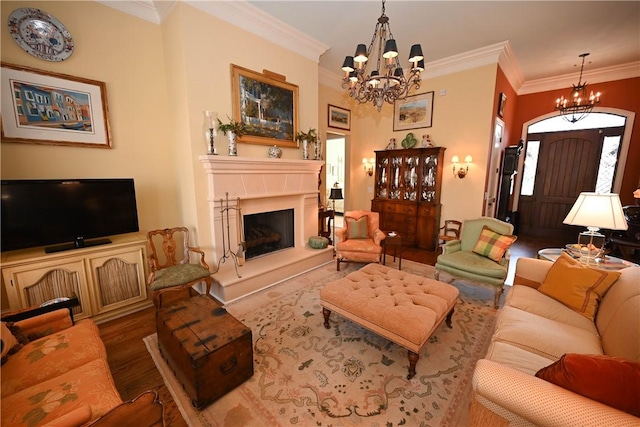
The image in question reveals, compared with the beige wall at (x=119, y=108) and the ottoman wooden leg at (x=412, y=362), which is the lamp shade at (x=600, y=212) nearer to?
the ottoman wooden leg at (x=412, y=362)

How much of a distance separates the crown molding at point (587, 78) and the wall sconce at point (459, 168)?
9.23 ft

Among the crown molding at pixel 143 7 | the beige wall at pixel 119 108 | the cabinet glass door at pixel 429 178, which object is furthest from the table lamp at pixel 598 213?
the crown molding at pixel 143 7

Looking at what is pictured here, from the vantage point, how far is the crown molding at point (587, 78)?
4566 mm

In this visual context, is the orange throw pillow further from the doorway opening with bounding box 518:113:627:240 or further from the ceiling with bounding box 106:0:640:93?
the doorway opening with bounding box 518:113:627:240

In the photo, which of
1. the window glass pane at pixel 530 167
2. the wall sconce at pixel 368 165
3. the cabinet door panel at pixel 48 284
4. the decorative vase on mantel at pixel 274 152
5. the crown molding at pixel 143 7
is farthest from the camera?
the window glass pane at pixel 530 167

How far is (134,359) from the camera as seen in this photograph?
2.07 m

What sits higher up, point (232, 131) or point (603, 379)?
point (232, 131)

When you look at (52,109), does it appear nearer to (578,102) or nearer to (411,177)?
(411,177)

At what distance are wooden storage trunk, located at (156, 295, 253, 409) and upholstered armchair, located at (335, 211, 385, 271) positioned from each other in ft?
7.16

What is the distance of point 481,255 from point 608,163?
4619 millimetres

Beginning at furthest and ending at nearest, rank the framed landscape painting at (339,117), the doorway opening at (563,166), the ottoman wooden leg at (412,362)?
the framed landscape painting at (339,117) → the doorway opening at (563,166) → the ottoman wooden leg at (412,362)

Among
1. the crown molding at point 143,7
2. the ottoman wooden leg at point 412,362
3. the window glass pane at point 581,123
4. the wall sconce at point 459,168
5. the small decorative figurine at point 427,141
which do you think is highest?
the crown molding at point 143,7

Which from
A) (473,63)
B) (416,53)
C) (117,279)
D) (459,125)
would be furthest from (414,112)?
(117,279)

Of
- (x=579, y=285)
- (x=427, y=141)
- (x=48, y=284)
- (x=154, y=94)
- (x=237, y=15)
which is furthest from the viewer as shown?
(x=427, y=141)
